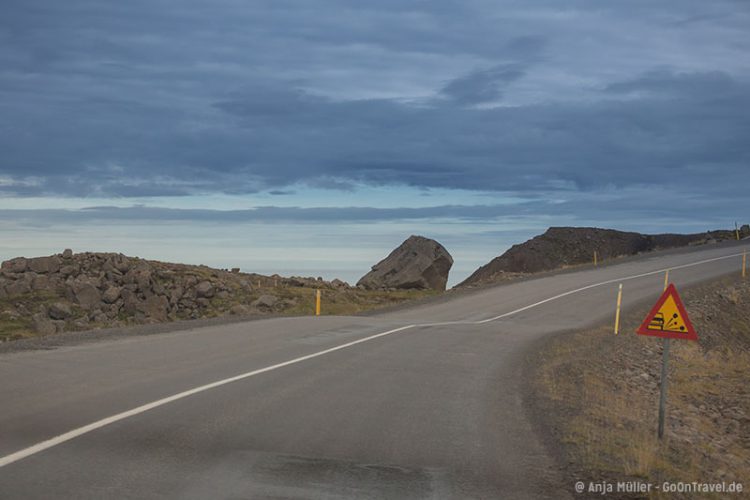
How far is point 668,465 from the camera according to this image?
9.12 m

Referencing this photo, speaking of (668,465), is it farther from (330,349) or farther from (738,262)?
(738,262)

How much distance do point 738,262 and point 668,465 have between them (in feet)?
138

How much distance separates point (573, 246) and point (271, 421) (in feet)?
227

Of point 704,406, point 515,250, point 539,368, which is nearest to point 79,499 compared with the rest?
point 539,368

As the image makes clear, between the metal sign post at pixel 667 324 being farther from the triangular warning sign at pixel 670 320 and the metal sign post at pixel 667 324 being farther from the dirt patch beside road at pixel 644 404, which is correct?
the dirt patch beside road at pixel 644 404

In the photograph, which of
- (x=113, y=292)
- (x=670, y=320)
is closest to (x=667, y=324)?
(x=670, y=320)

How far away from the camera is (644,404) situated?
1572 cm

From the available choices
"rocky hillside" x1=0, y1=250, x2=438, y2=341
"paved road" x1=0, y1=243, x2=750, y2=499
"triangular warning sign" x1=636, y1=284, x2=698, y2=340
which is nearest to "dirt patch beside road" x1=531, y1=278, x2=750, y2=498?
"paved road" x1=0, y1=243, x2=750, y2=499

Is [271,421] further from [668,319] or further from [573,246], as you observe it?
[573,246]

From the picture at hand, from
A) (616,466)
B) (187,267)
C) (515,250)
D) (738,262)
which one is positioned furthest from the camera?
(515,250)

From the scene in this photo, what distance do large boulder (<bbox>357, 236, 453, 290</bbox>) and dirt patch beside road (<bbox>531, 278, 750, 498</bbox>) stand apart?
86.6 ft

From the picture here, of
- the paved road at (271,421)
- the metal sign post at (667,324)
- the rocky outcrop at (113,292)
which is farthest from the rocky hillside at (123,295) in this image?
the metal sign post at (667,324)

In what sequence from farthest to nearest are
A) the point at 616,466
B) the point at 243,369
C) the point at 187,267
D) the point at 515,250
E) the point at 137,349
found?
the point at 515,250
the point at 187,267
the point at 137,349
the point at 243,369
the point at 616,466

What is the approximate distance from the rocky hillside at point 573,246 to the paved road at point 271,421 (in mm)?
53837
